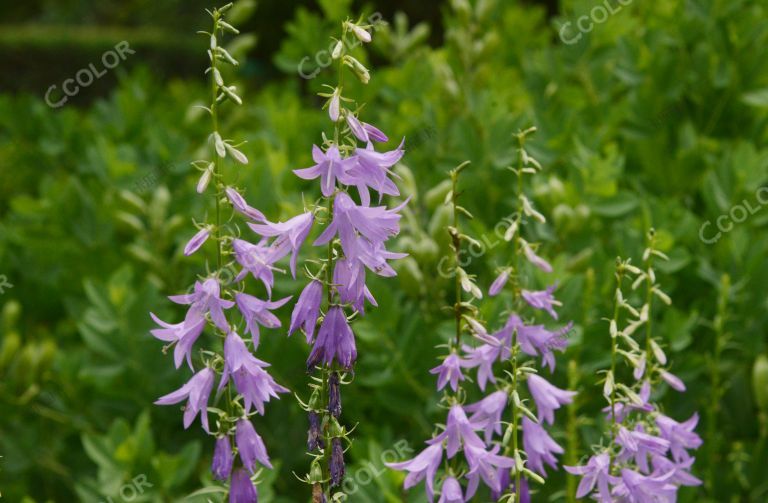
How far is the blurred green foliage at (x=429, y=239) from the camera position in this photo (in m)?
2.37

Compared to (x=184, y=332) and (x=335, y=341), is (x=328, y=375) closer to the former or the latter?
(x=335, y=341)

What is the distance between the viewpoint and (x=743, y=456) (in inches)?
92.4

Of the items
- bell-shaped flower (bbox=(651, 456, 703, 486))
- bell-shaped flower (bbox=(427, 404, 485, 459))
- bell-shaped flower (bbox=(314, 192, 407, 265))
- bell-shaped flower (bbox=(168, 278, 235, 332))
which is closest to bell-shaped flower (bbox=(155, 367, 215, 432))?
bell-shaped flower (bbox=(168, 278, 235, 332))

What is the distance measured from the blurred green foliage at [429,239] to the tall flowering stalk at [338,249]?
1.67ft

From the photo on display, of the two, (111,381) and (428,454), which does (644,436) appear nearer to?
(428,454)

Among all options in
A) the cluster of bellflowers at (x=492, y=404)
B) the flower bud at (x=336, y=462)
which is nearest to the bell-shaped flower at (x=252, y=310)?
the flower bud at (x=336, y=462)

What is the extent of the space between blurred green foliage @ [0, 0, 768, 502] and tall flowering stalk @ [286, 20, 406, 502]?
0.51 m

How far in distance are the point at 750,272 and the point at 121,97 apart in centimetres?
253

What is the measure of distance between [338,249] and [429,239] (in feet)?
3.18

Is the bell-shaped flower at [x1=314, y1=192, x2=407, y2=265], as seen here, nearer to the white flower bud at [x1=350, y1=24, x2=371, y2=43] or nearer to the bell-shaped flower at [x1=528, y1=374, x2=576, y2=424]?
the white flower bud at [x1=350, y1=24, x2=371, y2=43]

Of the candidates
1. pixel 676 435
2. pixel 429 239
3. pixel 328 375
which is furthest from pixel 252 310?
pixel 429 239

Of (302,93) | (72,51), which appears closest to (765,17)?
(302,93)

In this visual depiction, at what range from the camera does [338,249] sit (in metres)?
1.50

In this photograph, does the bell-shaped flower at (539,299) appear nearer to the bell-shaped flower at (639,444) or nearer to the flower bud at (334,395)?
the bell-shaped flower at (639,444)
